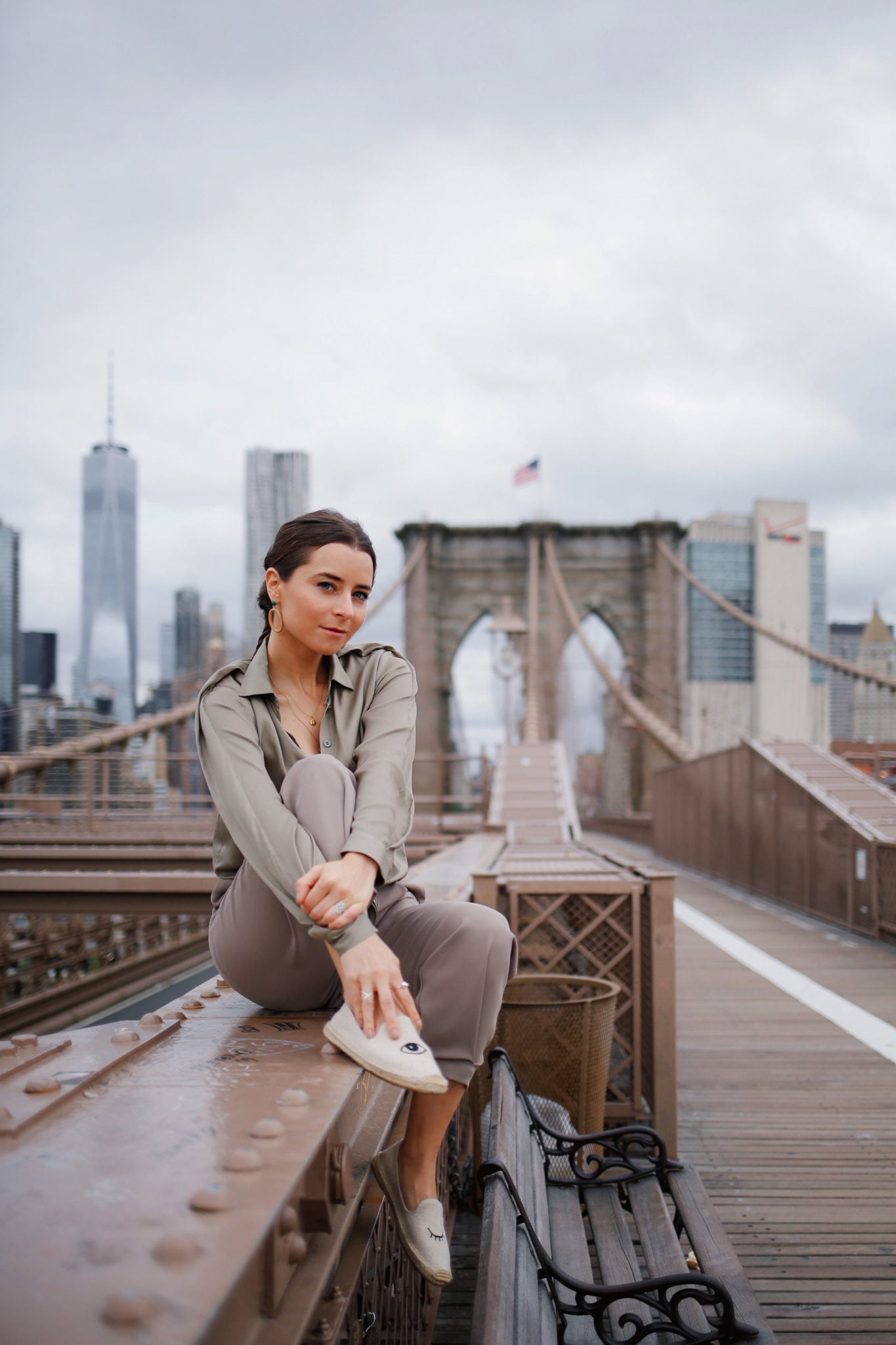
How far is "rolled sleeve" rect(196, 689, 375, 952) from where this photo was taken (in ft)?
4.54

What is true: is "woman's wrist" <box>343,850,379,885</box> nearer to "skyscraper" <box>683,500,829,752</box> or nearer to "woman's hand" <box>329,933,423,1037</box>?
"woman's hand" <box>329,933,423,1037</box>

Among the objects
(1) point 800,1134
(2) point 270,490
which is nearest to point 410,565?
(2) point 270,490

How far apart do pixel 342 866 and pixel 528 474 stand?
1395 inches

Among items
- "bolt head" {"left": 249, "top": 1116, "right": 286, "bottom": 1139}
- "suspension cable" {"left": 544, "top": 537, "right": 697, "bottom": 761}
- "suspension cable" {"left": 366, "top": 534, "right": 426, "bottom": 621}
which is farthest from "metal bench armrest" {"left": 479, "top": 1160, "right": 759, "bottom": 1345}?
"suspension cable" {"left": 366, "top": 534, "right": 426, "bottom": 621}

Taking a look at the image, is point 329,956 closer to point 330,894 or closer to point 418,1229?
point 330,894

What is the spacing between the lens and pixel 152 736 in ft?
72.2

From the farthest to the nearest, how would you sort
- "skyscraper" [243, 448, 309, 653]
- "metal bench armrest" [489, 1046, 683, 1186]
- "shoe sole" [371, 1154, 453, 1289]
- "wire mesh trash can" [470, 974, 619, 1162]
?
1. "skyscraper" [243, 448, 309, 653]
2. "wire mesh trash can" [470, 974, 619, 1162]
3. "metal bench armrest" [489, 1046, 683, 1186]
4. "shoe sole" [371, 1154, 453, 1289]

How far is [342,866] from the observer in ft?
4.51

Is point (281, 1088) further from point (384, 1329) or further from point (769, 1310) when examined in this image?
point (769, 1310)

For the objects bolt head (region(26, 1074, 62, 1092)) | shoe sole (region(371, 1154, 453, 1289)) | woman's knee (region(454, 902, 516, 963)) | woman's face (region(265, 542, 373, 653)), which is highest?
woman's face (region(265, 542, 373, 653))

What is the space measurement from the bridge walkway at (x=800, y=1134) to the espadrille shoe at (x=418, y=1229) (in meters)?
1.38

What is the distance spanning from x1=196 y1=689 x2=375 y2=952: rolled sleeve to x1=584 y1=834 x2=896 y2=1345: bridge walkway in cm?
180

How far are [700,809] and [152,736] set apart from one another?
42.7 feet

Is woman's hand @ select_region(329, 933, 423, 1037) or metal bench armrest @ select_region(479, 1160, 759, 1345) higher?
woman's hand @ select_region(329, 933, 423, 1037)
